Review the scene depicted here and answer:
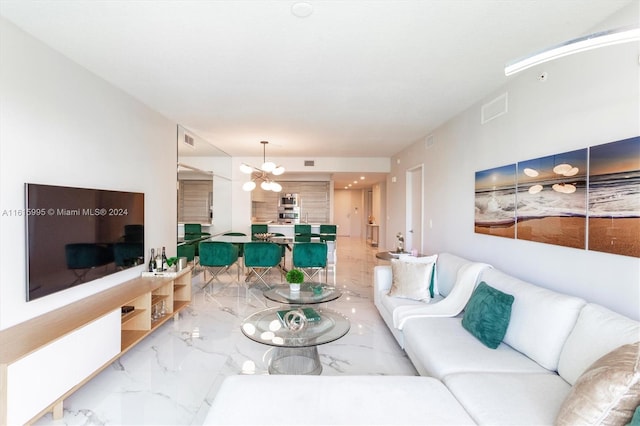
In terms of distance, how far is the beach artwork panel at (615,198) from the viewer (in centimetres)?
180

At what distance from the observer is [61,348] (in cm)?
202

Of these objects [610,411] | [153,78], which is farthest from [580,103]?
[153,78]

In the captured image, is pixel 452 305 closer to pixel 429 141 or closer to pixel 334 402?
pixel 334 402

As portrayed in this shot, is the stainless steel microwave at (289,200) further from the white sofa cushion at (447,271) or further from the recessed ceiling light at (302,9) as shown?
the recessed ceiling light at (302,9)

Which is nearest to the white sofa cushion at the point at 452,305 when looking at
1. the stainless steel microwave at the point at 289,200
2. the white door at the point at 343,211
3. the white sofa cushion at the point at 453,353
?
the white sofa cushion at the point at 453,353

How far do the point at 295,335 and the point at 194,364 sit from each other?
110 cm

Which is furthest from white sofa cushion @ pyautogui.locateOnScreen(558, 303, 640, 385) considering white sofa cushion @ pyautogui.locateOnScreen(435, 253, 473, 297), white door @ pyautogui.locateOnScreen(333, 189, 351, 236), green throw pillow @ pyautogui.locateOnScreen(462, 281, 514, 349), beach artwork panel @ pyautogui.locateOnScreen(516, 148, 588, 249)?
white door @ pyautogui.locateOnScreen(333, 189, 351, 236)

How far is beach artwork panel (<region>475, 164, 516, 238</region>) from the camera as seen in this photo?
2.93 meters

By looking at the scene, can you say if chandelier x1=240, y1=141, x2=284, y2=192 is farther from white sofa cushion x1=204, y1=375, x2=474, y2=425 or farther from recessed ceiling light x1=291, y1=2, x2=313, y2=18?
white sofa cushion x1=204, y1=375, x2=474, y2=425

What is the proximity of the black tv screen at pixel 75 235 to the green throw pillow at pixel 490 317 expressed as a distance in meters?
3.37

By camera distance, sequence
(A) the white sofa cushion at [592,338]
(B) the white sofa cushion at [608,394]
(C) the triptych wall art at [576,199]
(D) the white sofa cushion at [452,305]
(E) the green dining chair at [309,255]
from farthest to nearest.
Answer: (E) the green dining chair at [309,255] < (D) the white sofa cushion at [452,305] < (C) the triptych wall art at [576,199] < (A) the white sofa cushion at [592,338] < (B) the white sofa cushion at [608,394]

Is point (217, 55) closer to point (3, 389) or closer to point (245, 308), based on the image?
point (3, 389)

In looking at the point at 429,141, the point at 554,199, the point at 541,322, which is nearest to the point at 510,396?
the point at 541,322

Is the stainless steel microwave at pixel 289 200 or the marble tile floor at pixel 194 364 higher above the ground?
the stainless steel microwave at pixel 289 200
